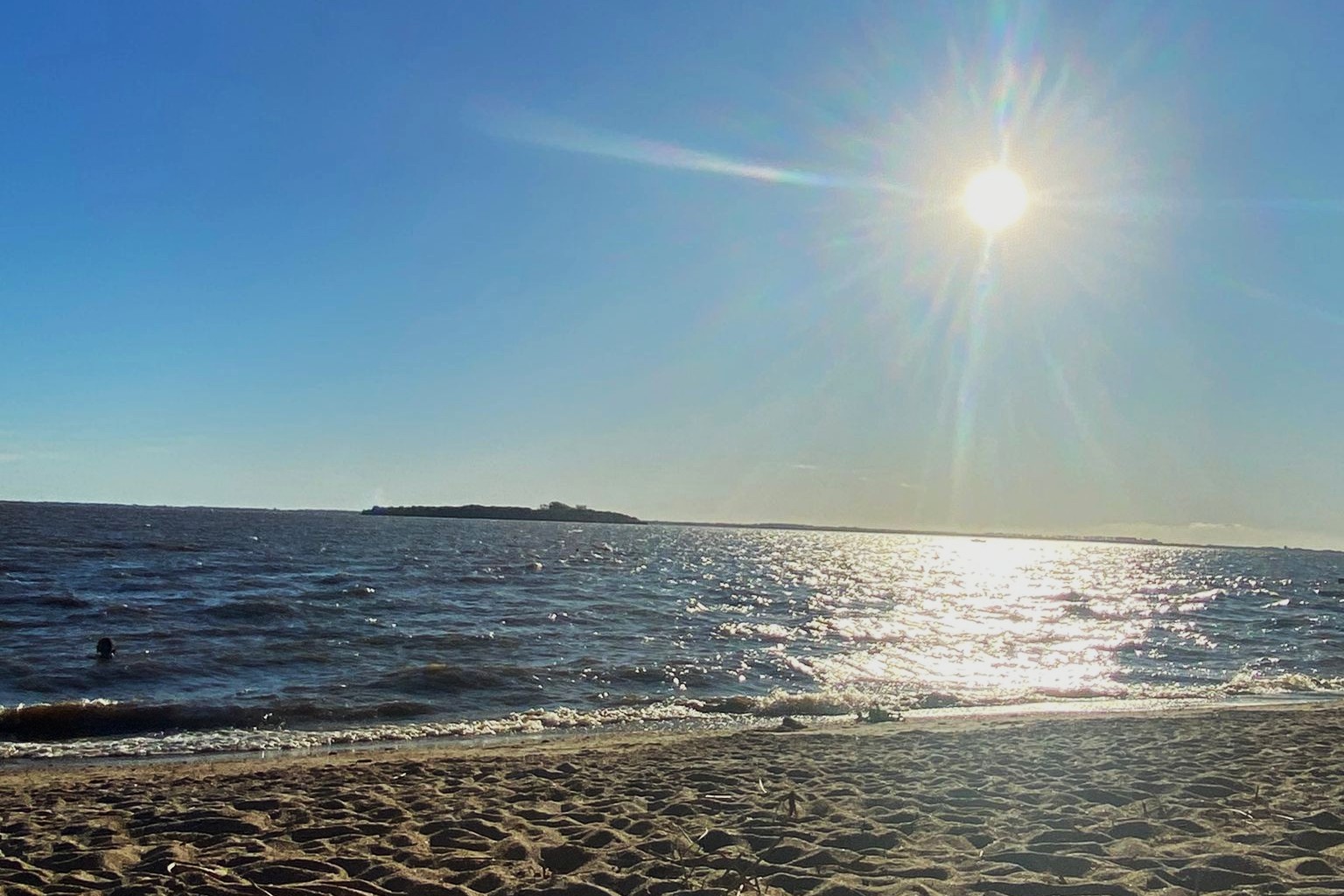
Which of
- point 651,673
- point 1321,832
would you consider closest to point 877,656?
point 651,673

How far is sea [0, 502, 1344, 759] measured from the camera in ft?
50.7

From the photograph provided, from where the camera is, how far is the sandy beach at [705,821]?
19.4 feet

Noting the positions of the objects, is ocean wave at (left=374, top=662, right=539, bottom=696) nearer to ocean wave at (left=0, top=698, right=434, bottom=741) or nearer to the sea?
the sea

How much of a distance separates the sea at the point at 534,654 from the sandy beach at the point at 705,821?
3.78m

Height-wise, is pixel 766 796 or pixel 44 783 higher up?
pixel 766 796

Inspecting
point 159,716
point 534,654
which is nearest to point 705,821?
point 159,716

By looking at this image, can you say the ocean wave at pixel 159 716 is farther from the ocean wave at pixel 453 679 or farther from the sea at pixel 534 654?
the ocean wave at pixel 453 679

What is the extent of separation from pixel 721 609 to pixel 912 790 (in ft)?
85.4

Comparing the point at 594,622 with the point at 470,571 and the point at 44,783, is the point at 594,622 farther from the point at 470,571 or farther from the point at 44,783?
the point at 470,571

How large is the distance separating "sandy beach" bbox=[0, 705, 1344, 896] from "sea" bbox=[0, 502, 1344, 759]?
3776 mm

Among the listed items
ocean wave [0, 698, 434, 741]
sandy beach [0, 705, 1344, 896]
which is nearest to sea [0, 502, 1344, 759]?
ocean wave [0, 698, 434, 741]

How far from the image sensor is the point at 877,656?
80.0 feet

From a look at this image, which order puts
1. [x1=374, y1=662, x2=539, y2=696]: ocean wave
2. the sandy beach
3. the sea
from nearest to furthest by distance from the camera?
1. the sandy beach
2. the sea
3. [x1=374, y1=662, x2=539, y2=696]: ocean wave

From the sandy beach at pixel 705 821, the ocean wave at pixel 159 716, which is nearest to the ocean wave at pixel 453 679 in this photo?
the ocean wave at pixel 159 716
